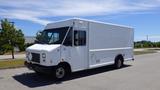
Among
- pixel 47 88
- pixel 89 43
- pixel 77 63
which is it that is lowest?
pixel 47 88

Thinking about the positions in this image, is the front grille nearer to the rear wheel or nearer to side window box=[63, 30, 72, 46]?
side window box=[63, 30, 72, 46]

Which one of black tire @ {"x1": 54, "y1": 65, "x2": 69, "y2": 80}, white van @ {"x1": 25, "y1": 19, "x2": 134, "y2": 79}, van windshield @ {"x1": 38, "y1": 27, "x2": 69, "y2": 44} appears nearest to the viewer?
white van @ {"x1": 25, "y1": 19, "x2": 134, "y2": 79}

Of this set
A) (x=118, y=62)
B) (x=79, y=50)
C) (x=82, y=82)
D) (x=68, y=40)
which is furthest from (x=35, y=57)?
(x=118, y=62)

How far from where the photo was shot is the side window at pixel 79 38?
39.3ft

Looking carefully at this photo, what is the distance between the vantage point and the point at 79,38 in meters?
12.2

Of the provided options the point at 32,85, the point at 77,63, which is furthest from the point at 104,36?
the point at 32,85

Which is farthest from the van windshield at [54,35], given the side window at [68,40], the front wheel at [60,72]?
the front wheel at [60,72]

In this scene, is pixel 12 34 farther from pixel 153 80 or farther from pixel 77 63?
pixel 153 80

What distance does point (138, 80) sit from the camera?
38.0ft

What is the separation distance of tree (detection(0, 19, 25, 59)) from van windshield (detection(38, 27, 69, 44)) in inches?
658

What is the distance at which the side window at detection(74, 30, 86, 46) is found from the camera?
11984 mm

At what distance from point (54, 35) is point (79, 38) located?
1.20m

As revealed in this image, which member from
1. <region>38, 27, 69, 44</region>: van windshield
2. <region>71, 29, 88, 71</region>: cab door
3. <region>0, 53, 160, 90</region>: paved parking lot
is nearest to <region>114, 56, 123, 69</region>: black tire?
<region>0, 53, 160, 90</region>: paved parking lot

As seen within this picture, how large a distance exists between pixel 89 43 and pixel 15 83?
4222mm
